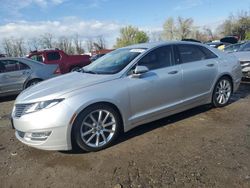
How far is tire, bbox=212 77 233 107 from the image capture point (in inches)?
228

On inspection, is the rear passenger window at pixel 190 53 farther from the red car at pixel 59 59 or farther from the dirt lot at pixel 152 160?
the red car at pixel 59 59

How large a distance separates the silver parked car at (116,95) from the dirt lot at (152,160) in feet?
0.86

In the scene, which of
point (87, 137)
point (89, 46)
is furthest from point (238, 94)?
point (89, 46)

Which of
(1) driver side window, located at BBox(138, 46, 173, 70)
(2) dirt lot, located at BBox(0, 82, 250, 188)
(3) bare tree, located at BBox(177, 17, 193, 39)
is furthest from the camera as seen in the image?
(3) bare tree, located at BBox(177, 17, 193, 39)

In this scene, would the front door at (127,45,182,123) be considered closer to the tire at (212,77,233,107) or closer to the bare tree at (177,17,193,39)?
the tire at (212,77,233,107)

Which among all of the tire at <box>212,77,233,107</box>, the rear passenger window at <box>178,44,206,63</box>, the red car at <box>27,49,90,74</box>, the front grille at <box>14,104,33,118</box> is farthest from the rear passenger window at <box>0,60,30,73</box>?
the tire at <box>212,77,233,107</box>

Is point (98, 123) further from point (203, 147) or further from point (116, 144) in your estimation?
point (203, 147)

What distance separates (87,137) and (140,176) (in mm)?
1112

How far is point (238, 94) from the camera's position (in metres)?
7.23

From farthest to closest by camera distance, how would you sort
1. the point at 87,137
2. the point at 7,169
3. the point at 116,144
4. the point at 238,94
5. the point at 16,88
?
the point at 16,88
the point at 238,94
the point at 116,144
the point at 87,137
the point at 7,169

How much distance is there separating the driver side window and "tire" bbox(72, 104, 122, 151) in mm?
1076

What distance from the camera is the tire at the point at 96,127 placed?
3.90 meters

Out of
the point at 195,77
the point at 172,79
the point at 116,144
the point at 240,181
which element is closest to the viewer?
the point at 240,181

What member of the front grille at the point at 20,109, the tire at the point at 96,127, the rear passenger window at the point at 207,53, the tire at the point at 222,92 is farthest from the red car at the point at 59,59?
the tire at the point at 96,127
